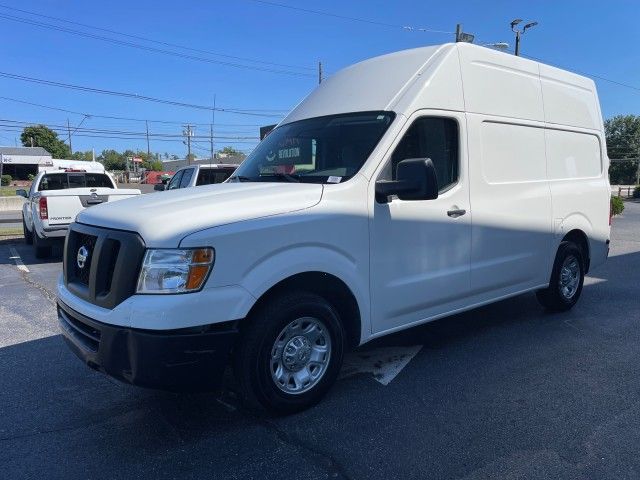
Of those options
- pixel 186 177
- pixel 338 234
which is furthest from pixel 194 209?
pixel 186 177

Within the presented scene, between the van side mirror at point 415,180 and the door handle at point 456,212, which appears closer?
the van side mirror at point 415,180

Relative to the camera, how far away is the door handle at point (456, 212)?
434 cm

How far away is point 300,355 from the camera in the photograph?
354cm

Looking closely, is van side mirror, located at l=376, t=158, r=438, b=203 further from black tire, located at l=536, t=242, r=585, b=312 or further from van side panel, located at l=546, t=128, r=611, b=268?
black tire, located at l=536, t=242, r=585, b=312

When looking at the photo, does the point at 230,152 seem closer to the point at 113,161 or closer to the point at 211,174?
the point at 113,161

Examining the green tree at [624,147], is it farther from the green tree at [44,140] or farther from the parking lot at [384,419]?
the green tree at [44,140]

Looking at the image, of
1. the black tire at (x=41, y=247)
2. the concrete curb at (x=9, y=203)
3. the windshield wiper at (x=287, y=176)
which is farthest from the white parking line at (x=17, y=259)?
the concrete curb at (x=9, y=203)

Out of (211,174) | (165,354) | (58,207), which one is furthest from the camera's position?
(211,174)

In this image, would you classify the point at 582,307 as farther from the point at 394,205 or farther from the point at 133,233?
the point at 133,233

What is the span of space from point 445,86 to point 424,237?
1.31 metres

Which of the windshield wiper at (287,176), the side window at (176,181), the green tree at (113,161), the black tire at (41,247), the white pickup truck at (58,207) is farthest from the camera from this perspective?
the green tree at (113,161)

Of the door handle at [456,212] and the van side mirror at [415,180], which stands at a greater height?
the van side mirror at [415,180]

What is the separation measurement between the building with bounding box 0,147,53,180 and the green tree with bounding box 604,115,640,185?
8394cm

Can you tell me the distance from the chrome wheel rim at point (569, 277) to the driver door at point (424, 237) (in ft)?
6.56
